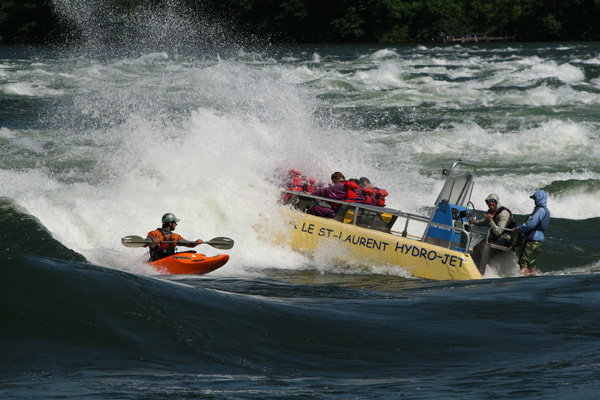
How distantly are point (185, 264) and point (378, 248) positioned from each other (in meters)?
3.23

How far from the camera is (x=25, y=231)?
1352 centimetres

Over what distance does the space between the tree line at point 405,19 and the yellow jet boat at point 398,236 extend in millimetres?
62690

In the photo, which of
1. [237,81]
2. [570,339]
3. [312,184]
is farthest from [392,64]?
[570,339]

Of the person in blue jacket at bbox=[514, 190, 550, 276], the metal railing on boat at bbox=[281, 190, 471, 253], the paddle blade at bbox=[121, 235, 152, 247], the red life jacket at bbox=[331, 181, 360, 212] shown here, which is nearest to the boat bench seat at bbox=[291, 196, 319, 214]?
the metal railing on boat at bbox=[281, 190, 471, 253]

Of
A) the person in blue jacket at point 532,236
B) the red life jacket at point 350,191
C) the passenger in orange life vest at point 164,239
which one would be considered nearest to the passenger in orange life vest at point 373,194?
the red life jacket at point 350,191

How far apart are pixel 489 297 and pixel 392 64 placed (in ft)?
125

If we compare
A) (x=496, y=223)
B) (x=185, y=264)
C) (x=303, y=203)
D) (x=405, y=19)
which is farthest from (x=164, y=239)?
(x=405, y=19)

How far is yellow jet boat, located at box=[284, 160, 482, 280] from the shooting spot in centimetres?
1257

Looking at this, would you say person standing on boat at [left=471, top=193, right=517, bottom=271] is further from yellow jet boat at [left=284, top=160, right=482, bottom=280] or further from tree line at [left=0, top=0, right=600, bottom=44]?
tree line at [left=0, top=0, right=600, bottom=44]

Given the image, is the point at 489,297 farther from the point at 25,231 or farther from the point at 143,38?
the point at 143,38

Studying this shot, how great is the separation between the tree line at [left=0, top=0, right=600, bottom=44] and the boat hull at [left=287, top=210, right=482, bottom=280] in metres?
62.7

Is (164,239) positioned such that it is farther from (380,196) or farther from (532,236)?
(532,236)

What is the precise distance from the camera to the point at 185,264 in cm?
1180

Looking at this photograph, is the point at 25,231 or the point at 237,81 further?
the point at 237,81
